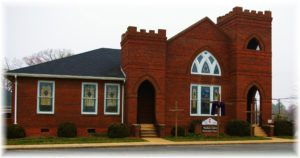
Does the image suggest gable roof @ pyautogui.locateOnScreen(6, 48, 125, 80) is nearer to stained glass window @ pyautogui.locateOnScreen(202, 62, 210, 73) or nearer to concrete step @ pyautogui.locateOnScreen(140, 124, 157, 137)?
concrete step @ pyautogui.locateOnScreen(140, 124, 157, 137)

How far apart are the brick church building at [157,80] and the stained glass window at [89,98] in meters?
0.07

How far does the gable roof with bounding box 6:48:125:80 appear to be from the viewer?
26875 mm

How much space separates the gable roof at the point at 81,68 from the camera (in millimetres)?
26875

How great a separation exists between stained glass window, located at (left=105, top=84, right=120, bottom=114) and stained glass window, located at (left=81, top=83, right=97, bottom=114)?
2.66 ft

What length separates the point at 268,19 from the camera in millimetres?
31516

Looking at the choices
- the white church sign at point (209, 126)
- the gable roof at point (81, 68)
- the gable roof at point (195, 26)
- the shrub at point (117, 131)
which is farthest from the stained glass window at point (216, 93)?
the shrub at point (117, 131)

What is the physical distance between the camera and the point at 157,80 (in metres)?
28.5

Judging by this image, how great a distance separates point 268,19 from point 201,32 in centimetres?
528

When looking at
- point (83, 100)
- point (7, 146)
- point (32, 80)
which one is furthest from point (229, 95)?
point (7, 146)

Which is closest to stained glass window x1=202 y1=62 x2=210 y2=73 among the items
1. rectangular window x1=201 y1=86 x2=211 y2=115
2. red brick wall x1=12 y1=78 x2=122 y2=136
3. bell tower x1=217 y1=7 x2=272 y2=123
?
rectangular window x1=201 y1=86 x2=211 y2=115

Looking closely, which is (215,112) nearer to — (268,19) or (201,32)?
(201,32)

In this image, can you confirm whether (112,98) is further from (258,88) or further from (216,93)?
(258,88)

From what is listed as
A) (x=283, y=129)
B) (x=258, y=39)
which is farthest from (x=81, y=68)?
(x=283, y=129)

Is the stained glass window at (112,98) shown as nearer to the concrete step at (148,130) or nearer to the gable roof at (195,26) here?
the concrete step at (148,130)
